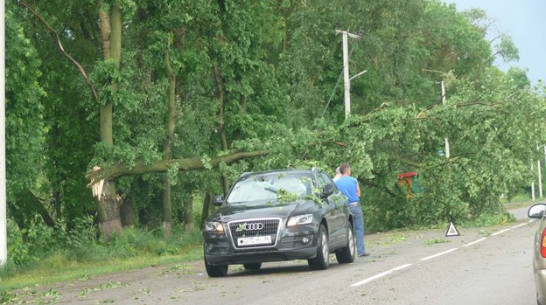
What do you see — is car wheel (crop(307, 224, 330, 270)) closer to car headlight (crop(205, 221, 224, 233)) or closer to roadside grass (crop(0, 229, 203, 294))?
car headlight (crop(205, 221, 224, 233))

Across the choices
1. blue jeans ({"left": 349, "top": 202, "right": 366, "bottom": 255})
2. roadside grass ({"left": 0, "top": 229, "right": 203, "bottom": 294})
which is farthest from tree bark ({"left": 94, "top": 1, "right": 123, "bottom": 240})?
blue jeans ({"left": 349, "top": 202, "right": 366, "bottom": 255})

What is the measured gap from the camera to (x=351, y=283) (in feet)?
→ 50.8

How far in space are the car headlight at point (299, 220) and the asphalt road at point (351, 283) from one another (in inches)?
30.8

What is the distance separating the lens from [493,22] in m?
88.8

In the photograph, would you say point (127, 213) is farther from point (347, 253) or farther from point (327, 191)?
point (327, 191)

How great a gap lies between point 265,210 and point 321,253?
3.67 feet

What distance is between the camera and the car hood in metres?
18.4

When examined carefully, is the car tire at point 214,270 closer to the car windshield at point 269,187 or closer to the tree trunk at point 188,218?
the car windshield at point 269,187

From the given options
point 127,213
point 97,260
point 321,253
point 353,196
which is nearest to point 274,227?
point 321,253

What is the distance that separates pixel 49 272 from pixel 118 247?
19.3 feet

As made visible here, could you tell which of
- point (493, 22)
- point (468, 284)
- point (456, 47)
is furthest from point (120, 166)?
point (493, 22)

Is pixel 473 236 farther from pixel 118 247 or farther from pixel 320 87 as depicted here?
pixel 320 87

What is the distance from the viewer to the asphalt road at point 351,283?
530 inches

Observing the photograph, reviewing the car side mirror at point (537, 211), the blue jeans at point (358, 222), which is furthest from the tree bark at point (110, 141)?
the car side mirror at point (537, 211)
